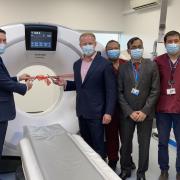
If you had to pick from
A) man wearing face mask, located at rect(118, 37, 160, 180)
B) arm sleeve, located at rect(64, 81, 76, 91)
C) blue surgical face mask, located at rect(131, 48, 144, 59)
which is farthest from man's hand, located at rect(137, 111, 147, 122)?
arm sleeve, located at rect(64, 81, 76, 91)

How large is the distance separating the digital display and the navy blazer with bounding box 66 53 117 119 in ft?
1.06

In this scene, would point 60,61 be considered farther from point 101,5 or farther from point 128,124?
point 101,5

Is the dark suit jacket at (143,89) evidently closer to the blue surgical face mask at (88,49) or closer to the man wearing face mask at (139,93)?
the man wearing face mask at (139,93)

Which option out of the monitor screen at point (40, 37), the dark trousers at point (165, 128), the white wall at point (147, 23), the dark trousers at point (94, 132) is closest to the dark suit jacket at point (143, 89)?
the dark trousers at point (165, 128)

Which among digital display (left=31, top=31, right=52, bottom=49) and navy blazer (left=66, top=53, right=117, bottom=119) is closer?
navy blazer (left=66, top=53, right=117, bottom=119)

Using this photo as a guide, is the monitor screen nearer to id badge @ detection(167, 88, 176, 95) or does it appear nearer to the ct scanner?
the ct scanner

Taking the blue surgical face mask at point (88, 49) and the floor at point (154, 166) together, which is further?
the floor at point (154, 166)

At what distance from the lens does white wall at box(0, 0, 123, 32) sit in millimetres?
5168

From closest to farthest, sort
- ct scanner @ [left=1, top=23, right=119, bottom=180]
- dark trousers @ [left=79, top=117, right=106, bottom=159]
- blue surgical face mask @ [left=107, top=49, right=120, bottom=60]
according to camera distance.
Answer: ct scanner @ [left=1, top=23, right=119, bottom=180] → dark trousers @ [left=79, top=117, right=106, bottom=159] → blue surgical face mask @ [left=107, top=49, right=120, bottom=60]

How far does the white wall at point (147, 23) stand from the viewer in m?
4.10

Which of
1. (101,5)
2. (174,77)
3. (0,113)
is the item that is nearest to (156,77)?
(174,77)

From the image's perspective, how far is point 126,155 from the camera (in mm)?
2492

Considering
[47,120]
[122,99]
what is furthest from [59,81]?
[122,99]

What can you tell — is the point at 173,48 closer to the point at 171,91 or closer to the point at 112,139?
the point at 171,91
